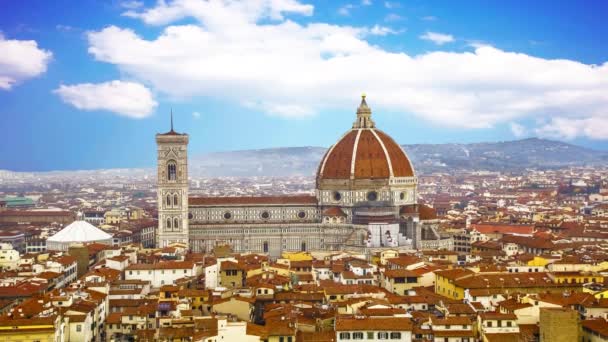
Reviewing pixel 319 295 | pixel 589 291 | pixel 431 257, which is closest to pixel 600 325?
pixel 589 291

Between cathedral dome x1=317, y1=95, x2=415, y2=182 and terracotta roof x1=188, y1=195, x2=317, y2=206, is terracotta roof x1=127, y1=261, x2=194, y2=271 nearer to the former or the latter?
terracotta roof x1=188, y1=195, x2=317, y2=206

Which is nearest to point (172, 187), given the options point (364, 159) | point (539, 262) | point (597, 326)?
point (364, 159)

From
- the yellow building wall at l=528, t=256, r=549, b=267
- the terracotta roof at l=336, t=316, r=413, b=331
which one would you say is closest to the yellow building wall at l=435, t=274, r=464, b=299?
the yellow building wall at l=528, t=256, r=549, b=267

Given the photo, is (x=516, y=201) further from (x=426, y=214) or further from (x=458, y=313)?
(x=458, y=313)

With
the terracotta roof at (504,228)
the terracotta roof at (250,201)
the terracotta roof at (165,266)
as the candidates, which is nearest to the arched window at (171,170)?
the terracotta roof at (250,201)

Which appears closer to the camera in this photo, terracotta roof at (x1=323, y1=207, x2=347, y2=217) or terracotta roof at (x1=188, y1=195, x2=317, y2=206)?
terracotta roof at (x1=323, y1=207, x2=347, y2=217)

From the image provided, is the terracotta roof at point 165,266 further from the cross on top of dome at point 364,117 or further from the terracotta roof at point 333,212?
the cross on top of dome at point 364,117
